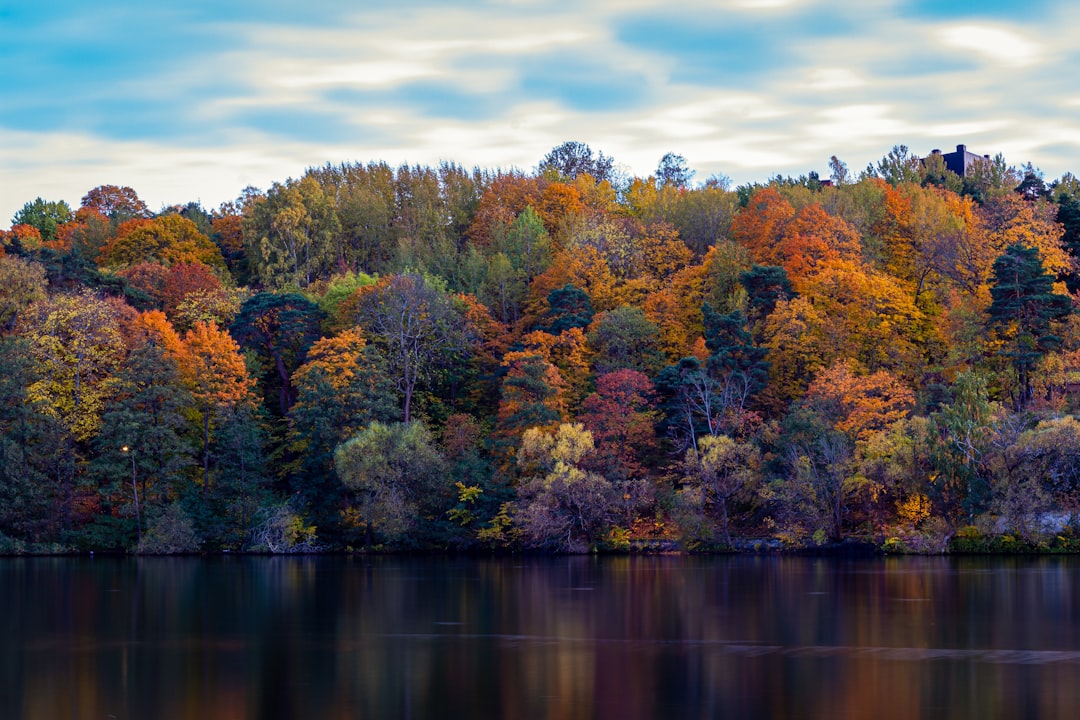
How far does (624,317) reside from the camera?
76.7 meters

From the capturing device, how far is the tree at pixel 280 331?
264 feet

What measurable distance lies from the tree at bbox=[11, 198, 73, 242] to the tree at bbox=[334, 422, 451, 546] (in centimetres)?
7185

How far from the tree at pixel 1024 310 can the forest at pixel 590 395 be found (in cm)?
17

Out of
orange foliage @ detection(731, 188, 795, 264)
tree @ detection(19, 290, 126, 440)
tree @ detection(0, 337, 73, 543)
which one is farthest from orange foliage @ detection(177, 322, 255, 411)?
orange foliage @ detection(731, 188, 795, 264)

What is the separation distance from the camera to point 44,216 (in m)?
129

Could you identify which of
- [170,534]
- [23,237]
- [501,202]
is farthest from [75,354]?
[501,202]

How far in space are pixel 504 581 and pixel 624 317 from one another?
29012 mm

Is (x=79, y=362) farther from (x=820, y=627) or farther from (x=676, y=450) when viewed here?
(x=820, y=627)

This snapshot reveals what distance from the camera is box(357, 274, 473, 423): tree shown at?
78125 millimetres

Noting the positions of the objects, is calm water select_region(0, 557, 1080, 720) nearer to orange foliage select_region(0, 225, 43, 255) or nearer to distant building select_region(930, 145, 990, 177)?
orange foliage select_region(0, 225, 43, 255)

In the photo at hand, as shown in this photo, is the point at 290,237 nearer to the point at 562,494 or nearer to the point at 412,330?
the point at 412,330

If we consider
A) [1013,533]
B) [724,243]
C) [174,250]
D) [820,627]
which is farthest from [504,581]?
[174,250]

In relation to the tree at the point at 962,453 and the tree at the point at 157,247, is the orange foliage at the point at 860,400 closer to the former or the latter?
the tree at the point at 962,453

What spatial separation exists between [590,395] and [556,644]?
37069mm
